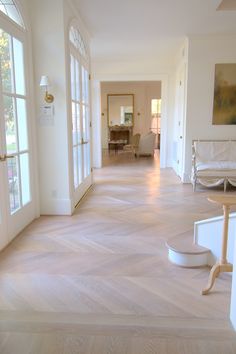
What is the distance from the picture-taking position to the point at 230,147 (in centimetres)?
604

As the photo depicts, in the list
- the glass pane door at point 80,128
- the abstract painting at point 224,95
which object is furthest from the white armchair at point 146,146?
the glass pane door at point 80,128

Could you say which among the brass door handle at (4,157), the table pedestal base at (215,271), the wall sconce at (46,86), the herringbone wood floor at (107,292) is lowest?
the herringbone wood floor at (107,292)

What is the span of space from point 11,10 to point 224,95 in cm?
423

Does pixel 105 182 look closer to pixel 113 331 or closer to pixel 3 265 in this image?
pixel 3 265

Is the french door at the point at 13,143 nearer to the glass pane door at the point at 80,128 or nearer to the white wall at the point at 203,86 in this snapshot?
the glass pane door at the point at 80,128

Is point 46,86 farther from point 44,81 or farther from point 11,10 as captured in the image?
point 11,10

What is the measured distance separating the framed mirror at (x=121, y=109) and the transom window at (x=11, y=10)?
974cm

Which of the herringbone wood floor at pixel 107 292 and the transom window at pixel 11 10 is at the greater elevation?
the transom window at pixel 11 10

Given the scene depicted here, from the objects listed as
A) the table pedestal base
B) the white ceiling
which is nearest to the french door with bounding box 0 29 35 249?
the white ceiling

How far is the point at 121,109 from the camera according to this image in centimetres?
1333

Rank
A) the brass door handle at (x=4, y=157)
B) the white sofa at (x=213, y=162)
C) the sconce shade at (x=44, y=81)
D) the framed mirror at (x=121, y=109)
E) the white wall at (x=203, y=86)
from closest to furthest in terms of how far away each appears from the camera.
Result: the brass door handle at (x=4, y=157), the sconce shade at (x=44, y=81), the white sofa at (x=213, y=162), the white wall at (x=203, y=86), the framed mirror at (x=121, y=109)

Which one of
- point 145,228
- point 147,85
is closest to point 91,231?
point 145,228

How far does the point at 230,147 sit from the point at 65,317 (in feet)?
16.2

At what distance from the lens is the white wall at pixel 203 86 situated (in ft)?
19.4
